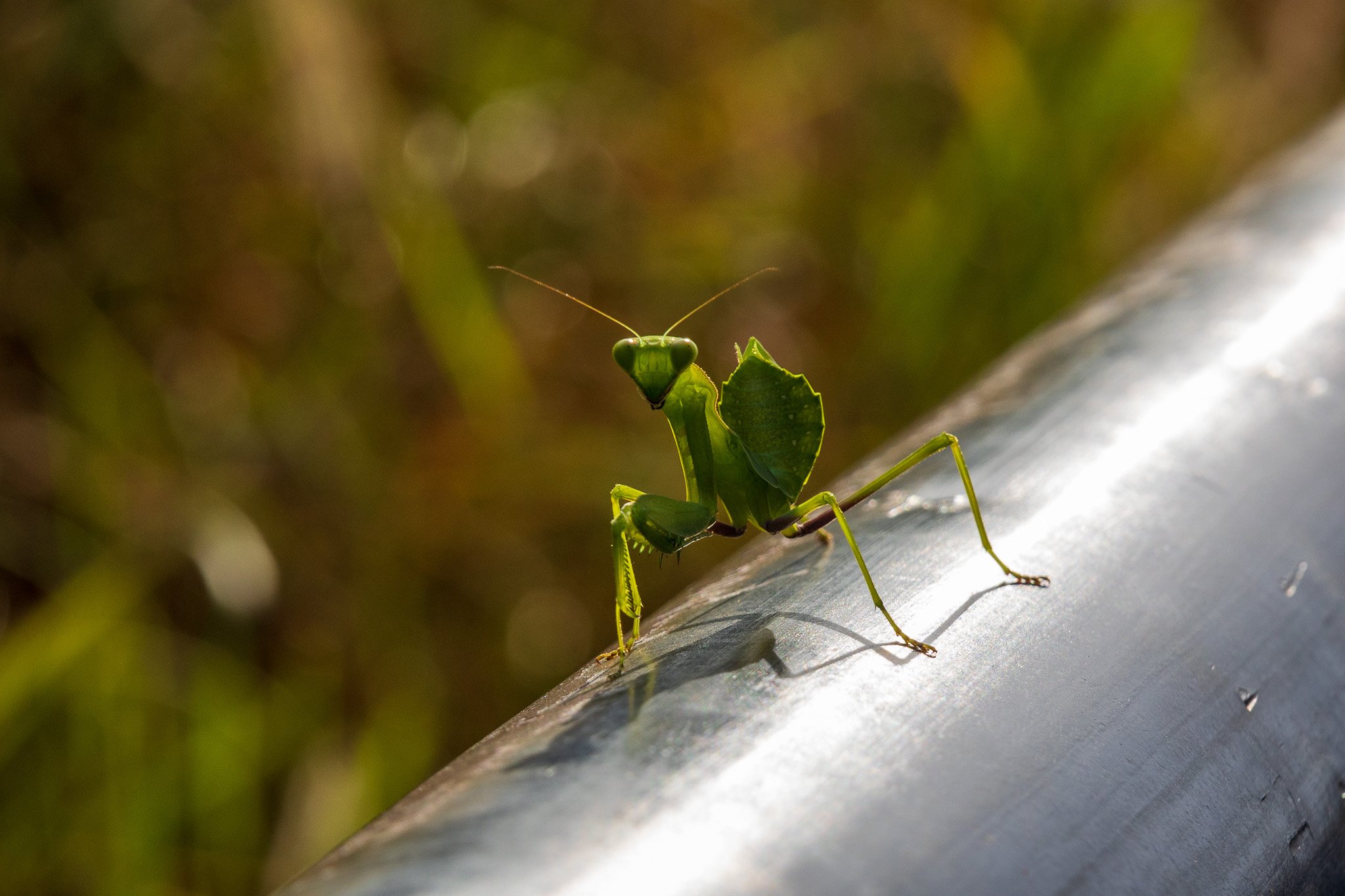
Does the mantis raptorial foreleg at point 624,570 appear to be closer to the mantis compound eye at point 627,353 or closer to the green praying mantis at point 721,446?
the green praying mantis at point 721,446

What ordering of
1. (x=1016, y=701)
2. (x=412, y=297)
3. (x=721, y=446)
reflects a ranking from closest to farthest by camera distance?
(x=1016, y=701) → (x=721, y=446) → (x=412, y=297)

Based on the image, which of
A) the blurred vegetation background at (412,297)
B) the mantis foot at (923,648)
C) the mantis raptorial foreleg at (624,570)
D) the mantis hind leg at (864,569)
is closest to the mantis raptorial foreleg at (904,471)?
the mantis hind leg at (864,569)

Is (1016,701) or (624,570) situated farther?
(624,570)

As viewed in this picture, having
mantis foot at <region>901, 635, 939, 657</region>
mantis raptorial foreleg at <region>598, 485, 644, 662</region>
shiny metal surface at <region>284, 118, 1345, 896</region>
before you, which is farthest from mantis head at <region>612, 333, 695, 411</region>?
A: mantis foot at <region>901, 635, 939, 657</region>

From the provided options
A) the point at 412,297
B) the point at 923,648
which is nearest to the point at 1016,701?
the point at 923,648

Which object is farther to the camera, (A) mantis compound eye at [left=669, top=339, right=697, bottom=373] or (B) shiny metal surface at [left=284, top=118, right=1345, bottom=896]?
(A) mantis compound eye at [left=669, top=339, right=697, bottom=373]

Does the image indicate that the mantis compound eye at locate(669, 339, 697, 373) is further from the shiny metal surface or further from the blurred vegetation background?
the blurred vegetation background

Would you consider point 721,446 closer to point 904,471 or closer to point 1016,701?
point 904,471
